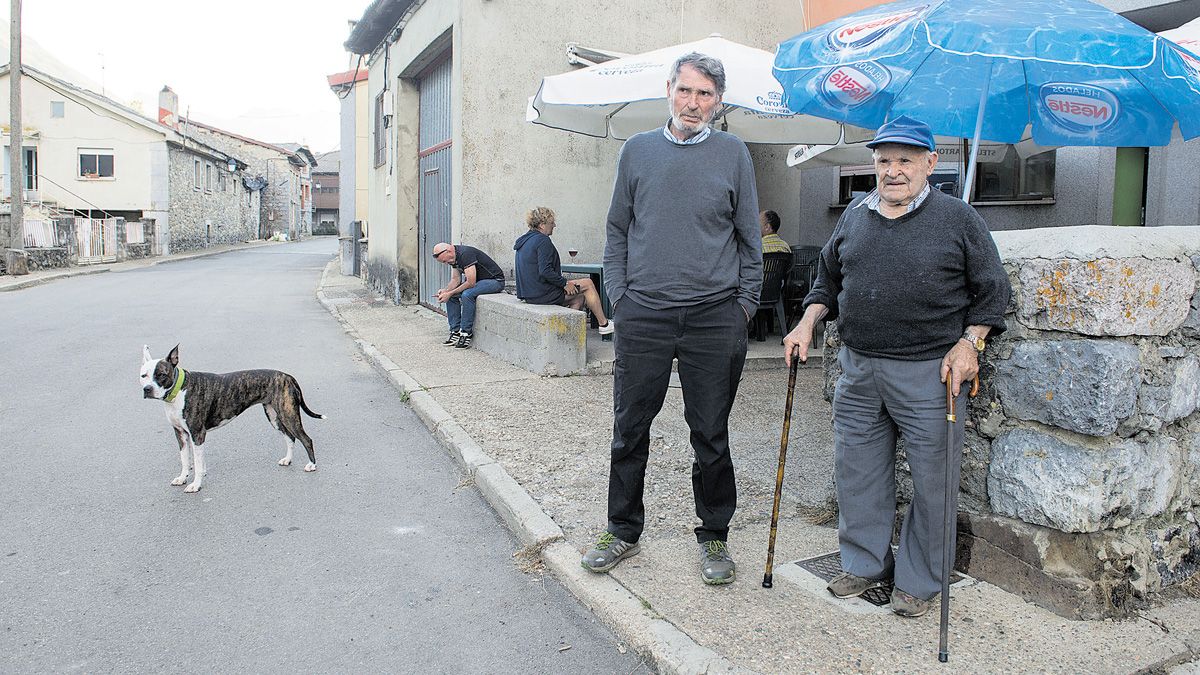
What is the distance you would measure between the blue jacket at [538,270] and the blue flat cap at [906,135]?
Result: 5619 millimetres

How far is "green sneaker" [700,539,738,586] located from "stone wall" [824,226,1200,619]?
100 cm

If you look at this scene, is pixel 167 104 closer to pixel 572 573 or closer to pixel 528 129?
pixel 528 129

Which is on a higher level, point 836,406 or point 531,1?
point 531,1

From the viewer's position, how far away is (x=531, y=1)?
1048cm

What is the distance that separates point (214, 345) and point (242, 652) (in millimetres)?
7732

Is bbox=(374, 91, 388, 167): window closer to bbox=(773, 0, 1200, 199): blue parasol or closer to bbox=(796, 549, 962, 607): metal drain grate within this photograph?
bbox=(773, 0, 1200, 199): blue parasol

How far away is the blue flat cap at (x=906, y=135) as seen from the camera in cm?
302

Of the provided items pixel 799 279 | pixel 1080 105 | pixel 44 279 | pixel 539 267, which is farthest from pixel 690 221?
pixel 44 279

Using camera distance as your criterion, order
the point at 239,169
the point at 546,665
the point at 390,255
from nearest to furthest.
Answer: the point at 546,665
the point at 390,255
the point at 239,169

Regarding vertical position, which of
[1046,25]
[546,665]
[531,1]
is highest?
[531,1]

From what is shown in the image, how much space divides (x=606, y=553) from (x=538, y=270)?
5.22 m

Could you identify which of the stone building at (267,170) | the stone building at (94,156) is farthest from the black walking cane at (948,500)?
the stone building at (267,170)

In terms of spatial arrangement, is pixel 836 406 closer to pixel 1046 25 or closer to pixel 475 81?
pixel 1046 25

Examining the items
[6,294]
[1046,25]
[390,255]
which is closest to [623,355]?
[1046,25]
